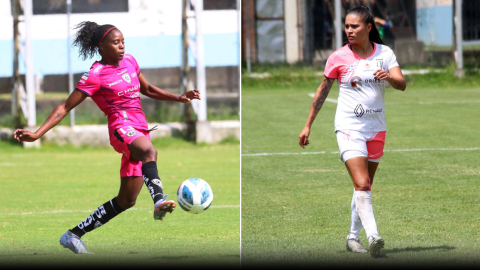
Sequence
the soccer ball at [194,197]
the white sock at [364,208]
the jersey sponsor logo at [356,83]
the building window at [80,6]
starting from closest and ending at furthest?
1. the white sock at [364,208]
2. the jersey sponsor logo at [356,83]
3. the soccer ball at [194,197]
4. the building window at [80,6]

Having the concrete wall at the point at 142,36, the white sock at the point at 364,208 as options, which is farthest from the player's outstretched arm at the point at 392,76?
the concrete wall at the point at 142,36

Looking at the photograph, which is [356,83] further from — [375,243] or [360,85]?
[375,243]

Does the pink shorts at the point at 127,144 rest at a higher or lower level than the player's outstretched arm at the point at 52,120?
lower

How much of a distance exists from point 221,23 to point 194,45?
1.20 meters

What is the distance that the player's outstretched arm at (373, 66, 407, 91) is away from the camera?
17.4 feet

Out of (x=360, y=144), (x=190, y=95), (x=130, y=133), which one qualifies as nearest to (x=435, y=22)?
(x=190, y=95)

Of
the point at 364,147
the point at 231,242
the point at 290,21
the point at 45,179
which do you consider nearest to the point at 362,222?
the point at 364,147

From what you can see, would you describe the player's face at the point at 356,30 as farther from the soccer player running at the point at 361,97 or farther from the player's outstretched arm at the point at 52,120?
the player's outstretched arm at the point at 52,120

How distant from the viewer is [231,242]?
6.69 m

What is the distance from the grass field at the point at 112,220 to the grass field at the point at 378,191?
398 mm

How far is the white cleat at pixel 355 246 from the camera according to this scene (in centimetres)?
566

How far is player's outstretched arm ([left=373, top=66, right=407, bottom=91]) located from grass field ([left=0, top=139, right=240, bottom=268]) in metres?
1.80

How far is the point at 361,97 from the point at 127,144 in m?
1.96

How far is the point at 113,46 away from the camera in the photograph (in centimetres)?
619
